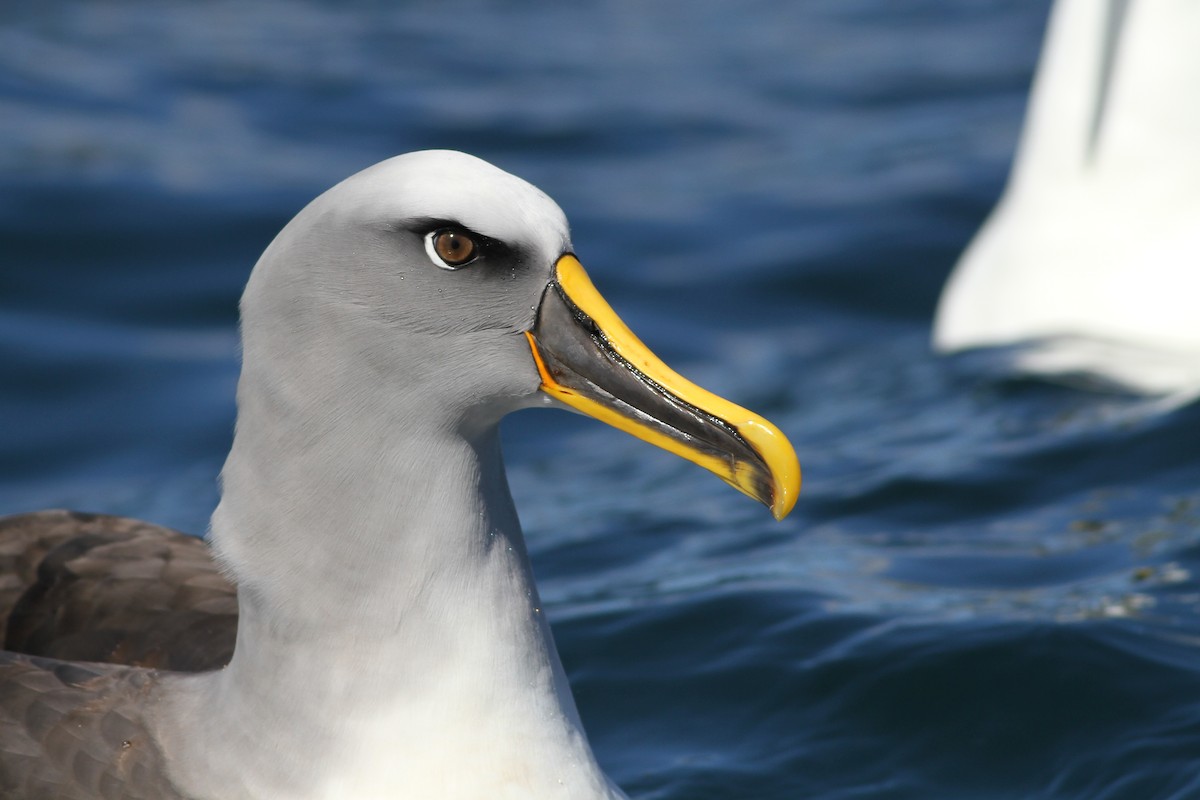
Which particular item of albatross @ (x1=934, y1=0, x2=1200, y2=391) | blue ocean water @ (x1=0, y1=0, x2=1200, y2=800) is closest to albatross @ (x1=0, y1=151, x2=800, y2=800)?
blue ocean water @ (x1=0, y1=0, x2=1200, y2=800)

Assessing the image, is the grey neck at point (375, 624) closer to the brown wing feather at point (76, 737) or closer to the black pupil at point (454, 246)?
the brown wing feather at point (76, 737)

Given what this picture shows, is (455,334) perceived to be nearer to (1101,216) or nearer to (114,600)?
(114,600)

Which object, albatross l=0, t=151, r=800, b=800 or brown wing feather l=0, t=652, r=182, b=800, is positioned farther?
brown wing feather l=0, t=652, r=182, b=800

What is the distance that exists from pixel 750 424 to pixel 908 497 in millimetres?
3262

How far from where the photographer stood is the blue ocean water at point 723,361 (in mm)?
4562

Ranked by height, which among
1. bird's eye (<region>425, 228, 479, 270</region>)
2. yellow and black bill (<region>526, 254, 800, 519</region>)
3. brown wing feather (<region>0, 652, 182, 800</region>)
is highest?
bird's eye (<region>425, 228, 479, 270</region>)

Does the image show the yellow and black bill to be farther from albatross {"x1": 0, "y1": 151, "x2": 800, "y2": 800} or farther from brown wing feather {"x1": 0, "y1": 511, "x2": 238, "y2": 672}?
brown wing feather {"x1": 0, "y1": 511, "x2": 238, "y2": 672}

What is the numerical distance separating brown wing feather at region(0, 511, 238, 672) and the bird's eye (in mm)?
1147

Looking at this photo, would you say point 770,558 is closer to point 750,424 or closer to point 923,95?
point 750,424

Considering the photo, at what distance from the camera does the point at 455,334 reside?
3062mm

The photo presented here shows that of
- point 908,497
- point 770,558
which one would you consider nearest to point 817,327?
point 908,497

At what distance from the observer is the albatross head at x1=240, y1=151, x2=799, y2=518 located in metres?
3.00

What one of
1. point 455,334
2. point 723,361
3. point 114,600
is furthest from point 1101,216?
point 455,334

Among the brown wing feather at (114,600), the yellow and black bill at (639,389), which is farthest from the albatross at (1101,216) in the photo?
the yellow and black bill at (639,389)
